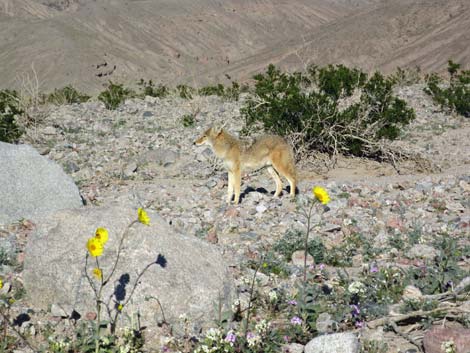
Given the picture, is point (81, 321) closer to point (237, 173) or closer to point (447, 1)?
point (237, 173)

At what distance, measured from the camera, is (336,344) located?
357cm

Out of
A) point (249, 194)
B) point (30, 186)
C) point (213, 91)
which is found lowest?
point (30, 186)

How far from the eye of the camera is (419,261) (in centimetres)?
569

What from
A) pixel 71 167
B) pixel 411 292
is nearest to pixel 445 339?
pixel 411 292

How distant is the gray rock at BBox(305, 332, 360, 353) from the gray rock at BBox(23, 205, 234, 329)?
0.91 m

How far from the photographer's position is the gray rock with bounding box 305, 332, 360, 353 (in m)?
3.54

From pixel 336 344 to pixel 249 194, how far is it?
5.79m

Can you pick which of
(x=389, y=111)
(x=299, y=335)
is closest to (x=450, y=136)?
(x=389, y=111)

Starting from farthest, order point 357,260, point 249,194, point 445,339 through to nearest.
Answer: point 249,194, point 357,260, point 445,339

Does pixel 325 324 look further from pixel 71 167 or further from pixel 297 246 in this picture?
pixel 71 167

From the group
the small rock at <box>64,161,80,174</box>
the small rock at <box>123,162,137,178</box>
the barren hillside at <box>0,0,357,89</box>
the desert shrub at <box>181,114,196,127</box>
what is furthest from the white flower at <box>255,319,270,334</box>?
the barren hillside at <box>0,0,357,89</box>

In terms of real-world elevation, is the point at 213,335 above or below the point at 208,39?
below

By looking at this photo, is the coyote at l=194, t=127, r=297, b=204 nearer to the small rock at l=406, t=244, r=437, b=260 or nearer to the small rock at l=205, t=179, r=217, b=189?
the small rock at l=205, t=179, r=217, b=189

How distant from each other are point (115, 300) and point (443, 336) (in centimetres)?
235
